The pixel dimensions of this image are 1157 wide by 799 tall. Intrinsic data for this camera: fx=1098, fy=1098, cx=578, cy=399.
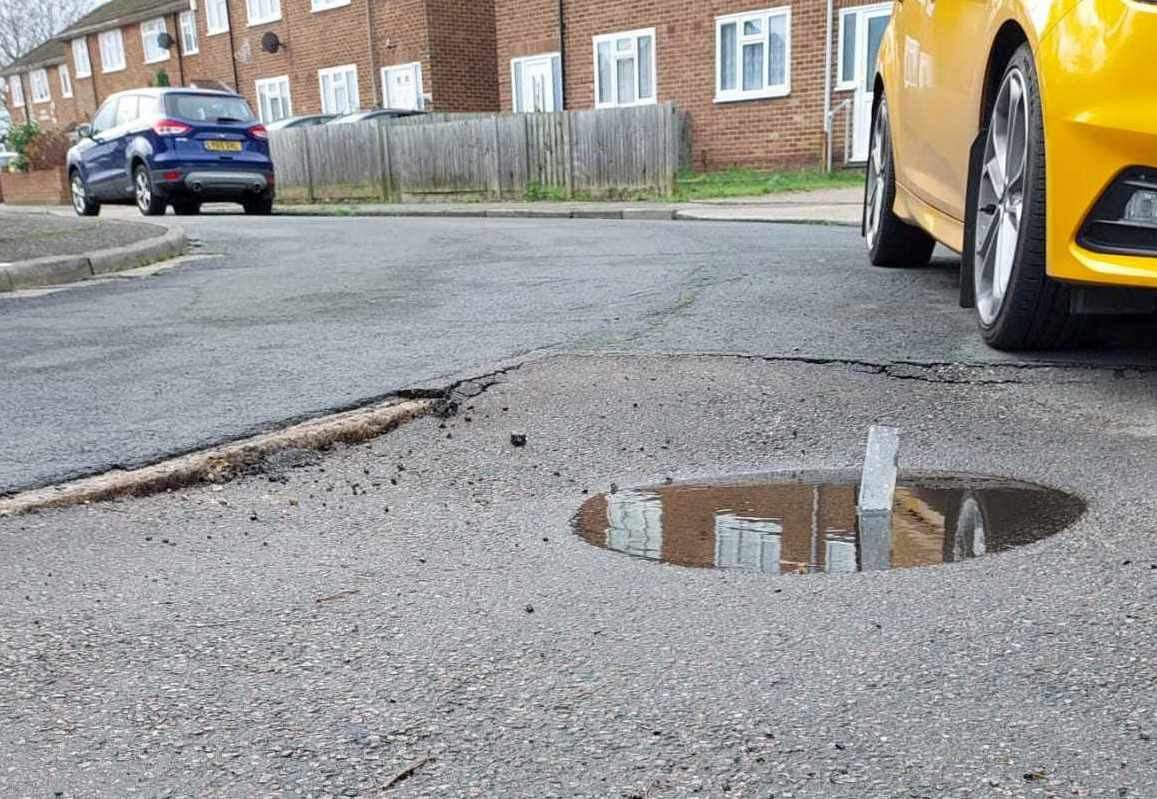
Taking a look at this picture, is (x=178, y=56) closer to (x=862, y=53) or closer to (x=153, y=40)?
(x=153, y=40)

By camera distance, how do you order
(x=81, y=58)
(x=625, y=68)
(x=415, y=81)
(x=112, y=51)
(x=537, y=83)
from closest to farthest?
(x=625, y=68) < (x=537, y=83) < (x=415, y=81) < (x=112, y=51) < (x=81, y=58)

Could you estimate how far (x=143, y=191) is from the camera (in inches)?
641

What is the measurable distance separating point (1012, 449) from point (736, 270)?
3.66m

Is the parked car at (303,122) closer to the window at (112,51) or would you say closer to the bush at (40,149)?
the bush at (40,149)

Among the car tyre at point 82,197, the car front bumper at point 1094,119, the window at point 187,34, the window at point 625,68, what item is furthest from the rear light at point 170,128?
the window at point 187,34

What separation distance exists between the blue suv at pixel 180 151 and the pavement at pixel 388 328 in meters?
8.03

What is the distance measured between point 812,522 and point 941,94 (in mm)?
2823

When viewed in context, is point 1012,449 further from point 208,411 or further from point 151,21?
point 151,21

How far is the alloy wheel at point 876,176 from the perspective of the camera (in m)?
6.30

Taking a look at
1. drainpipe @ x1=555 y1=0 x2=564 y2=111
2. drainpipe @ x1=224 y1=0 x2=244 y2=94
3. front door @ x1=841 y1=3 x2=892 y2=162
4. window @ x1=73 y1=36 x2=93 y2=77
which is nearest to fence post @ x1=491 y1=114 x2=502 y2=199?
drainpipe @ x1=555 y1=0 x2=564 y2=111

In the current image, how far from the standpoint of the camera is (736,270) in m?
6.75

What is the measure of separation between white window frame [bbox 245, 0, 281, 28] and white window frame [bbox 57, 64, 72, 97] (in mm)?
14952

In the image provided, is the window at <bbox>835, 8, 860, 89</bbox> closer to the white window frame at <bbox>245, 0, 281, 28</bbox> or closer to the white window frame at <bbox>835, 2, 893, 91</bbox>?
the white window frame at <bbox>835, 2, 893, 91</bbox>

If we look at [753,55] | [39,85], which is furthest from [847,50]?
[39,85]
